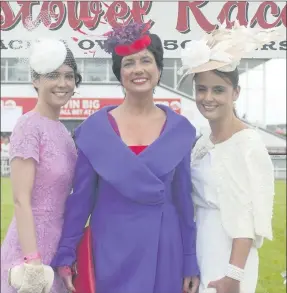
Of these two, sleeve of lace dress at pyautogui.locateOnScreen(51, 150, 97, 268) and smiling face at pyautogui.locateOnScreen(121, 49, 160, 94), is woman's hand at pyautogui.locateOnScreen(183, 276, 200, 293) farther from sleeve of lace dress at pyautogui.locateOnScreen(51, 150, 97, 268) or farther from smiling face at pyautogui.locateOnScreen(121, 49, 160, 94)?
smiling face at pyautogui.locateOnScreen(121, 49, 160, 94)

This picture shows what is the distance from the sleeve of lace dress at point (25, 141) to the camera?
1.86m

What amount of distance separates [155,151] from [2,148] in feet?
42.7

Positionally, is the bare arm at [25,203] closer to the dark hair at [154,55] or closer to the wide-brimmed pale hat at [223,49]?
the dark hair at [154,55]

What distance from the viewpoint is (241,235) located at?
6.16 ft

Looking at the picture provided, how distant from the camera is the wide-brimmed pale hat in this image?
1994 millimetres

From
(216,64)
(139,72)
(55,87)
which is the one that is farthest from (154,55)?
(55,87)

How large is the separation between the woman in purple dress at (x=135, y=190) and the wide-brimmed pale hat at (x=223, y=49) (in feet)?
0.43

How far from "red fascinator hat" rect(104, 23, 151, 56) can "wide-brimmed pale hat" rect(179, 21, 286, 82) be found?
0.61 feet

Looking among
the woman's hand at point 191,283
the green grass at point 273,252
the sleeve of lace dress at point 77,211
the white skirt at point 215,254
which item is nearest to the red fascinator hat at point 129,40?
the sleeve of lace dress at point 77,211

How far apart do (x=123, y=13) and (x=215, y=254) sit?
1.75 metres

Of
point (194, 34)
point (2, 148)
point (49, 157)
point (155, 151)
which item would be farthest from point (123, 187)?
point (2, 148)

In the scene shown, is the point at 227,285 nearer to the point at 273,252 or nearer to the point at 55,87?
the point at 55,87

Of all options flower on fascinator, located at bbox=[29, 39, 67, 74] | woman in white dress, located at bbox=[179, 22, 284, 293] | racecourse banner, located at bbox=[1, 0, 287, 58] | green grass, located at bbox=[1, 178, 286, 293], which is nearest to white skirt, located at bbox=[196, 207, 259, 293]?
woman in white dress, located at bbox=[179, 22, 284, 293]

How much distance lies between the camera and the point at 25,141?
1870 mm
